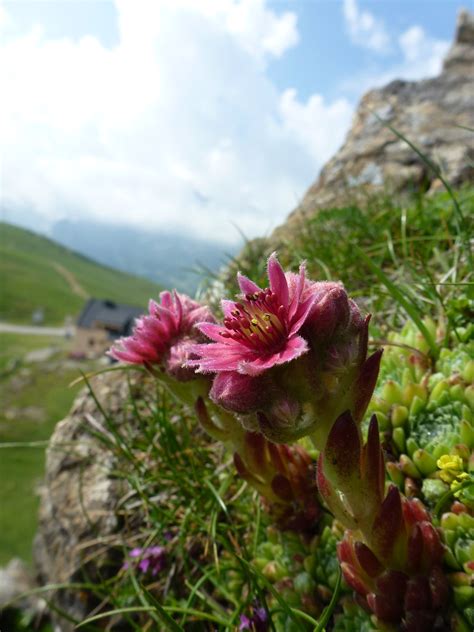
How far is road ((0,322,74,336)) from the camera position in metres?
116

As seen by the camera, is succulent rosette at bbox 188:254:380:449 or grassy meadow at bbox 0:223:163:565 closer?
succulent rosette at bbox 188:254:380:449

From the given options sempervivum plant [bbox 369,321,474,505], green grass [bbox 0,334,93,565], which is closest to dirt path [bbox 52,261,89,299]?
green grass [bbox 0,334,93,565]

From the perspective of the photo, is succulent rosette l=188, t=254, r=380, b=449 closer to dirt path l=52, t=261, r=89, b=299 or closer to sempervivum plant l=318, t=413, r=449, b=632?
sempervivum plant l=318, t=413, r=449, b=632

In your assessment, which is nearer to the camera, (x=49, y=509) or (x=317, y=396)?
(x=317, y=396)

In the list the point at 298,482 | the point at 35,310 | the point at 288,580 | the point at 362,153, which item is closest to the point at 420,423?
the point at 298,482

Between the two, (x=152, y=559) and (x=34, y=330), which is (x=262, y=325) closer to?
(x=152, y=559)

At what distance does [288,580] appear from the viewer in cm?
233

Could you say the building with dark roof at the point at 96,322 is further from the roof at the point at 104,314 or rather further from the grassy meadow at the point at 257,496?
the grassy meadow at the point at 257,496

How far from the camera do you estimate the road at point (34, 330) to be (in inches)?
4567

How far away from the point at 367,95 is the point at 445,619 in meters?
11.4

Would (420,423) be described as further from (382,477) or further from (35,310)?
(35,310)

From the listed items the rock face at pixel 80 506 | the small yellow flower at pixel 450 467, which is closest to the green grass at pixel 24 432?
the rock face at pixel 80 506

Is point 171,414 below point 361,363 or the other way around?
below

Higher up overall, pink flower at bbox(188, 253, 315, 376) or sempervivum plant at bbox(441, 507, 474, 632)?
pink flower at bbox(188, 253, 315, 376)
